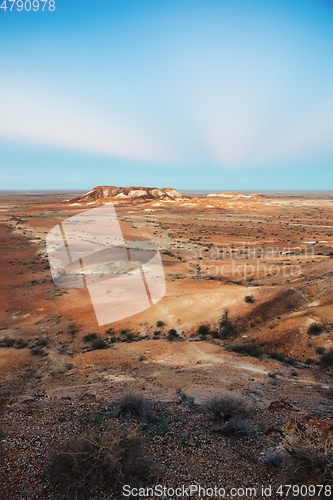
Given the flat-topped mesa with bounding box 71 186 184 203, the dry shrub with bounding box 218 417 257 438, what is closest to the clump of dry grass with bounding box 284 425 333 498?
the dry shrub with bounding box 218 417 257 438

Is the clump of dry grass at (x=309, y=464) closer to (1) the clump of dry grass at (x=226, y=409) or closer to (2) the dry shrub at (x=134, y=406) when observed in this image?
(1) the clump of dry grass at (x=226, y=409)

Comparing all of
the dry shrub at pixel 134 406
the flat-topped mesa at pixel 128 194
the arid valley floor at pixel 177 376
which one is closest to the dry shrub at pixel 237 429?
the arid valley floor at pixel 177 376

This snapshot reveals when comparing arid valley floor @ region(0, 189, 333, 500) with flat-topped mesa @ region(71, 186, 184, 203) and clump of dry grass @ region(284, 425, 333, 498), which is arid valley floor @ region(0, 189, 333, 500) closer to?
clump of dry grass @ region(284, 425, 333, 498)

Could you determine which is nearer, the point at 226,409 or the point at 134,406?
the point at 226,409

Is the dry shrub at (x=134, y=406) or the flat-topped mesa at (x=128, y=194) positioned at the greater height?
the flat-topped mesa at (x=128, y=194)

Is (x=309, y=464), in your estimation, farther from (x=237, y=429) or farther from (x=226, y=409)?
(x=226, y=409)

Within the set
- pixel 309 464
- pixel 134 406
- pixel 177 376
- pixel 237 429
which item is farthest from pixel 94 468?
pixel 177 376
